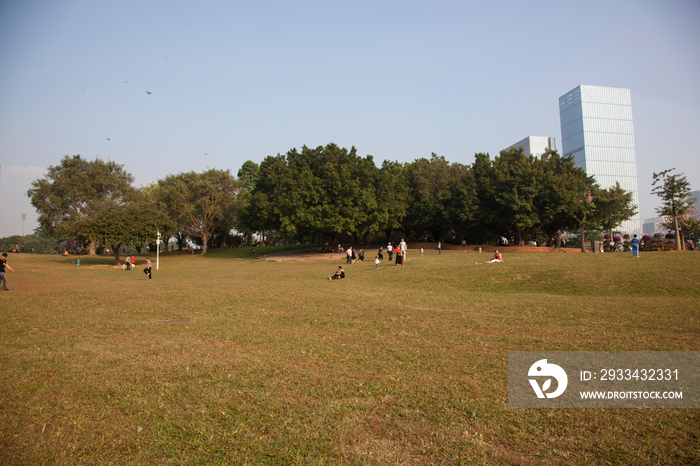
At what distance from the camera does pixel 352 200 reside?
4509cm

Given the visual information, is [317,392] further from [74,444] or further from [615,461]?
[615,461]

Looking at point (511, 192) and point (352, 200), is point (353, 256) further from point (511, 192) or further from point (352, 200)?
point (511, 192)

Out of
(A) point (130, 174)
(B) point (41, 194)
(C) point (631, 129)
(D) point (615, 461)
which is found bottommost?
(D) point (615, 461)

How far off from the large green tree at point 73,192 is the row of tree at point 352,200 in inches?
6.0

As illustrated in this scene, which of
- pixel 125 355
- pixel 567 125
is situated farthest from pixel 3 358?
pixel 567 125

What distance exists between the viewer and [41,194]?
5966 cm

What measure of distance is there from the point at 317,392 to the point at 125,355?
4008 mm

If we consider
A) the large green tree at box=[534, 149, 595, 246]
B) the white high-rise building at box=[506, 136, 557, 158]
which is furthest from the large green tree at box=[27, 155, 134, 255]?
the white high-rise building at box=[506, 136, 557, 158]

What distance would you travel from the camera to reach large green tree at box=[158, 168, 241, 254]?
202 ft
